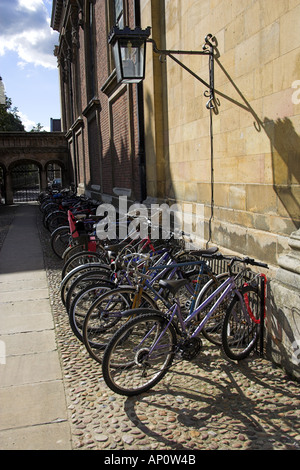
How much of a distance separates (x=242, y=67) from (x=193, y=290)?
252 centimetres

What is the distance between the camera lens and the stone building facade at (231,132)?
141 inches

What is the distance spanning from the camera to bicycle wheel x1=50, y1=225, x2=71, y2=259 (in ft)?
27.7

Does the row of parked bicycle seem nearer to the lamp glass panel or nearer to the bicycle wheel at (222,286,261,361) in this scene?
the bicycle wheel at (222,286,261,361)

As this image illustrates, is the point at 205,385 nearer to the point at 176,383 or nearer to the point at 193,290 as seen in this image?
the point at 176,383

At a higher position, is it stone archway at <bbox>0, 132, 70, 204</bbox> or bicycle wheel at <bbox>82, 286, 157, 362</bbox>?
stone archway at <bbox>0, 132, 70, 204</bbox>

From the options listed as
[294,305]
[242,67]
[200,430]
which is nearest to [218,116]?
[242,67]

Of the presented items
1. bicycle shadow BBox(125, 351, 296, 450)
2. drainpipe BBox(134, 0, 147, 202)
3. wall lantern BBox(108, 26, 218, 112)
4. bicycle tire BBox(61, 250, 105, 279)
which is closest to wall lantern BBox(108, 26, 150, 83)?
wall lantern BBox(108, 26, 218, 112)

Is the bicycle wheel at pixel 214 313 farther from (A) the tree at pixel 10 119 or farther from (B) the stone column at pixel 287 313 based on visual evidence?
(A) the tree at pixel 10 119

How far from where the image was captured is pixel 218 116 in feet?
16.7

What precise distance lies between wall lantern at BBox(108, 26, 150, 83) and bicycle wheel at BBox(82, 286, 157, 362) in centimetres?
288

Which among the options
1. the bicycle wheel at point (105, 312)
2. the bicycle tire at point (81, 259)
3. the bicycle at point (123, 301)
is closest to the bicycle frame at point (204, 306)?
the bicycle at point (123, 301)

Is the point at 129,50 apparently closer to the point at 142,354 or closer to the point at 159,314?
the point at 159,314

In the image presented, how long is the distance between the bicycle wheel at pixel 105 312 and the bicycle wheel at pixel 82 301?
18 centimetres
